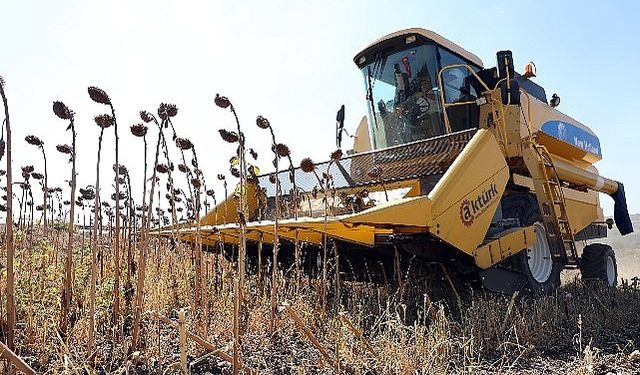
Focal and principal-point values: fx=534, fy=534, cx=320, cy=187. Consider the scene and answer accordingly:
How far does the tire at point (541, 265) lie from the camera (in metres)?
4.79

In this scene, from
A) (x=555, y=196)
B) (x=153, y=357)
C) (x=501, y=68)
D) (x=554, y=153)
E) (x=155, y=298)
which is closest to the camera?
(x=153, y=357)

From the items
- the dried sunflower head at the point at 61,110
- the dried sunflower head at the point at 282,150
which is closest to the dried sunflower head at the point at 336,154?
the dried sunflower head at the point at 282,150

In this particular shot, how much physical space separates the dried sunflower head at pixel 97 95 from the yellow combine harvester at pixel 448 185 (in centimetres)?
155

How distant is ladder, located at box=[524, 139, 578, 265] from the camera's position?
5.36m

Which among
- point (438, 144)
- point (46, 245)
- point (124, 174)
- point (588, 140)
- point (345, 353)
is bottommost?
point (345, 353)

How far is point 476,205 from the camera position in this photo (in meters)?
4.00

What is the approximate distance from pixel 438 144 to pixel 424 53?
1701 millimetres

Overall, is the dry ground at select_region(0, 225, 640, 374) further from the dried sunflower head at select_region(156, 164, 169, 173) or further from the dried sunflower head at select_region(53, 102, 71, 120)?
the dried sunflower head at select_region(53, 102, 71, 120)

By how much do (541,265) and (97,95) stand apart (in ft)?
15.0

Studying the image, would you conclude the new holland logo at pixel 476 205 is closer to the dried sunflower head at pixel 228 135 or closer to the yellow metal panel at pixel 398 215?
the yellow metal panel at pixel 398 215

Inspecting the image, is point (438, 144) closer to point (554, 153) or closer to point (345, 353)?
point (345, 353)

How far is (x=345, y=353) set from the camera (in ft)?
8.23

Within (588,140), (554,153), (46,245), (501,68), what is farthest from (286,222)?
(588,140)

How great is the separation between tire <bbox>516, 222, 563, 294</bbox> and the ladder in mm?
66
